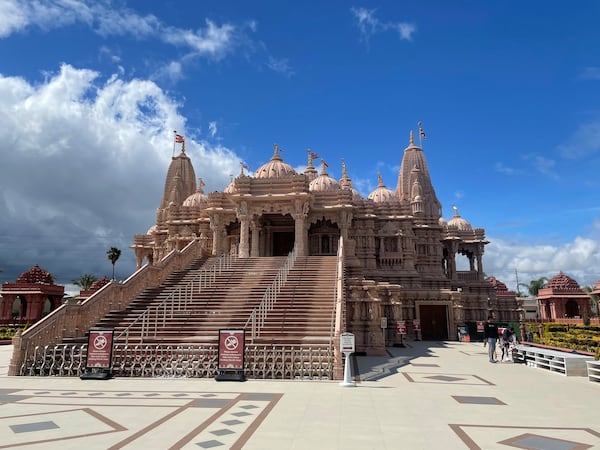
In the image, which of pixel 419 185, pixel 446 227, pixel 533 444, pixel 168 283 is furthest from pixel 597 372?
pixel 446 227

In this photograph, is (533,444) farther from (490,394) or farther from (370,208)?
(370,208)

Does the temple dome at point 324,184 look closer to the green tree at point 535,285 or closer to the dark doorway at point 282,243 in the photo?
the dark doorway at point 282,243

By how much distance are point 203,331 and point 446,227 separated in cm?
3820

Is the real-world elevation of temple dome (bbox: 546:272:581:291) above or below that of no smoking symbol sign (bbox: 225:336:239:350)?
above

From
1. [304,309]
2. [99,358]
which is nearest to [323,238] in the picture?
[304,309]

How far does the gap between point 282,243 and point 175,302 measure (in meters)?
18.3

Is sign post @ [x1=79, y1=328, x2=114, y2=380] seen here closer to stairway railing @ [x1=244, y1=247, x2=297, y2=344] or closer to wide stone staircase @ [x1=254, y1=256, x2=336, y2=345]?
stairway railing @ [x1=244, y1=247, x2=297, y2=344]

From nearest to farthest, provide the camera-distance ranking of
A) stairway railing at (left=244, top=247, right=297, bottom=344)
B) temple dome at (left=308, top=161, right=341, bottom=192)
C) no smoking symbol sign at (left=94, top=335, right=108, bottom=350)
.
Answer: no smoking symbol sign at (left=94, top=335, right=108, bottom=350), stairway railing at (left=244, top=247, right=297, bottom=344), temple dome at (left=308, top=161, right=341, bottom=192)

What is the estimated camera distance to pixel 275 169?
35.2m

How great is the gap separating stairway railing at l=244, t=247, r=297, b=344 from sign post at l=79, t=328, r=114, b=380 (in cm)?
442

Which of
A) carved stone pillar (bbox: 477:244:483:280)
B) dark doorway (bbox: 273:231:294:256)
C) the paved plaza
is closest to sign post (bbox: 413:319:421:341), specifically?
dark doorway (bbox: 273:231:294:256)

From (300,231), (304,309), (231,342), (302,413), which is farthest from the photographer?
(300,231)

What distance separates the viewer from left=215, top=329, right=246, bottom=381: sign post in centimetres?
1273

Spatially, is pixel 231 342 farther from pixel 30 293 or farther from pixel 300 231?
pixel 30 293
